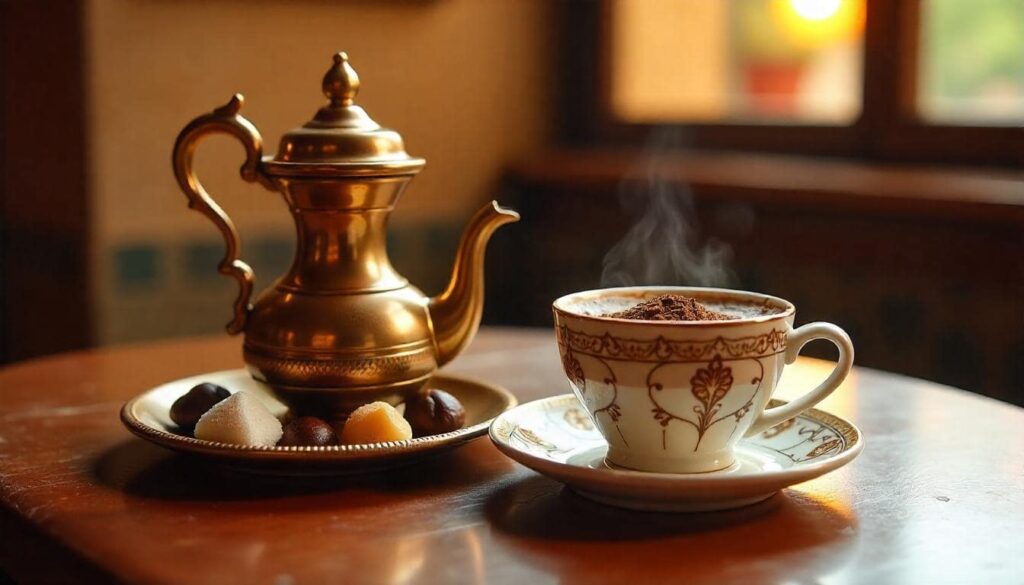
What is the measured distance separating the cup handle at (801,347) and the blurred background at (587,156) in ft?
3.37

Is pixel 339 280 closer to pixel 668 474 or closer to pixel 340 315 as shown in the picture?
pixel 340 315

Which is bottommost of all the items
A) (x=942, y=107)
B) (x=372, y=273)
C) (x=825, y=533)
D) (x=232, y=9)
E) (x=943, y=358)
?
(x=943, y=358)

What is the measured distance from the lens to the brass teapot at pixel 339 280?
0.91 metres

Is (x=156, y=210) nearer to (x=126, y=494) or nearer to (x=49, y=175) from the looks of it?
(x=49, y=175)

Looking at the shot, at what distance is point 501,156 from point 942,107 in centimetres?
94

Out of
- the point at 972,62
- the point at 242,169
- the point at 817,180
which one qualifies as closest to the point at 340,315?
the point at 242,169

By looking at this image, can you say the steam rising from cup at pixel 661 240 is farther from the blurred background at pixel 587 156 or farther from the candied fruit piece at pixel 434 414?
the candied fruit piece at pixel 434 414

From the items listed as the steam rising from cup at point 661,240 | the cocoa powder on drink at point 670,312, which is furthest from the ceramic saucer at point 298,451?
the steam rising from cup at point 661,240

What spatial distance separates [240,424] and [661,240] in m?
1.78

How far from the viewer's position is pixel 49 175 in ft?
7.13

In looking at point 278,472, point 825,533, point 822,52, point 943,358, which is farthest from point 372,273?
point 822,52

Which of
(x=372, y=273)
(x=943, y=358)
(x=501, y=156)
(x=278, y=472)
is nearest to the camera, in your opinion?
(x=278, y=472)

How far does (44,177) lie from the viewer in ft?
7.18

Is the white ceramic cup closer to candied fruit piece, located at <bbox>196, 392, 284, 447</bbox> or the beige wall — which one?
candied fruit piece, located at <bbox>196, 392, 284, 447</bbox>
